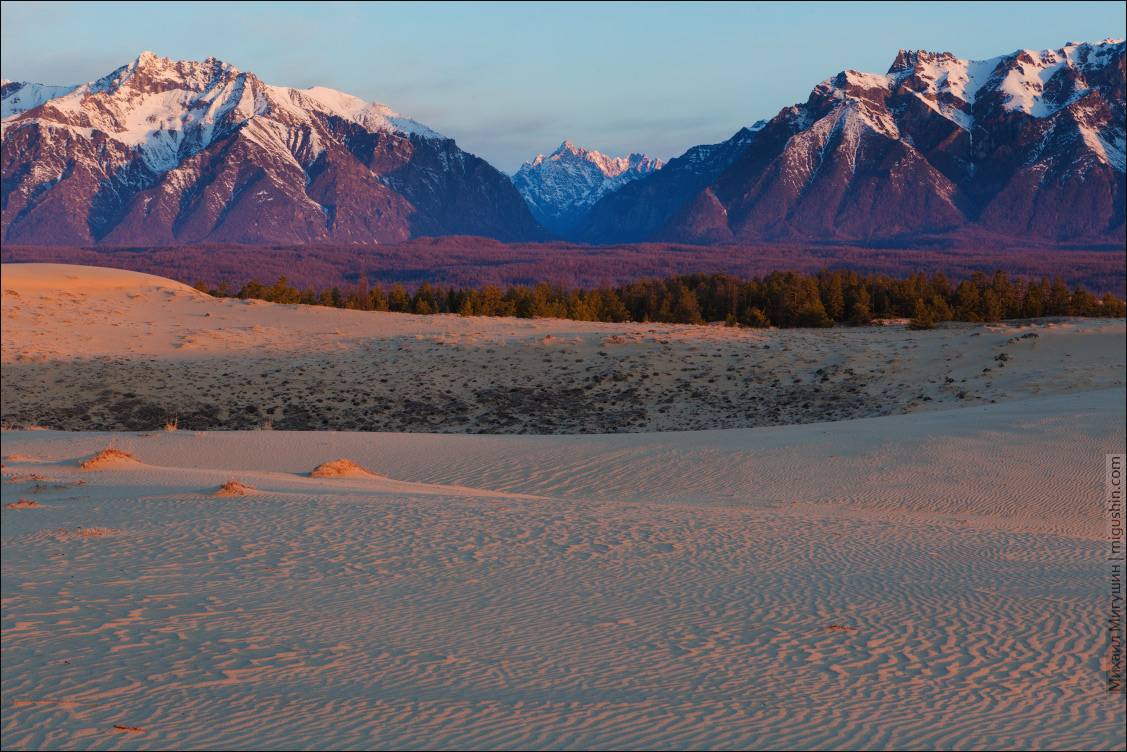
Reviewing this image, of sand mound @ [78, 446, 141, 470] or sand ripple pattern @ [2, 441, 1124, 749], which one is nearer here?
sand ripple pattern @ [2, 441, 1124, 749]

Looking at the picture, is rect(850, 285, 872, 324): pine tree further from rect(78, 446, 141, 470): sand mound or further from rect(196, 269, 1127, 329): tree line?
rect(78, 446, 141, 470): sand mound

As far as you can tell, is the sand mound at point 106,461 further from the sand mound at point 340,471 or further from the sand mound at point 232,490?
the sand mound at point 232,490

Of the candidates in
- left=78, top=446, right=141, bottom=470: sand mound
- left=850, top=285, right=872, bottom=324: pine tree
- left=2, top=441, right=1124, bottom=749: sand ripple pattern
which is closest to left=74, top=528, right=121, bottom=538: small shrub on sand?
left=2, top=441, right=1124, bottom=749: sand ripple pattern

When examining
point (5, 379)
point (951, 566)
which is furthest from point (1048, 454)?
point (5, 379)

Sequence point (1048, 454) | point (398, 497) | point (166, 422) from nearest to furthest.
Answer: point (398, 497)
point (1048, 454)
point (166, 422)

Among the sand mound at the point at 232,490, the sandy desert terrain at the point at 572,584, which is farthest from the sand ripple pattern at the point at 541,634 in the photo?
the sand mound at the point at 232,490

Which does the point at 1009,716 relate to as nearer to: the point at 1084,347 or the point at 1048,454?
the point at 1048,454

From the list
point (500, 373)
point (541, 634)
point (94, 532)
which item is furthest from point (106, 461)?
point (500, 373)
